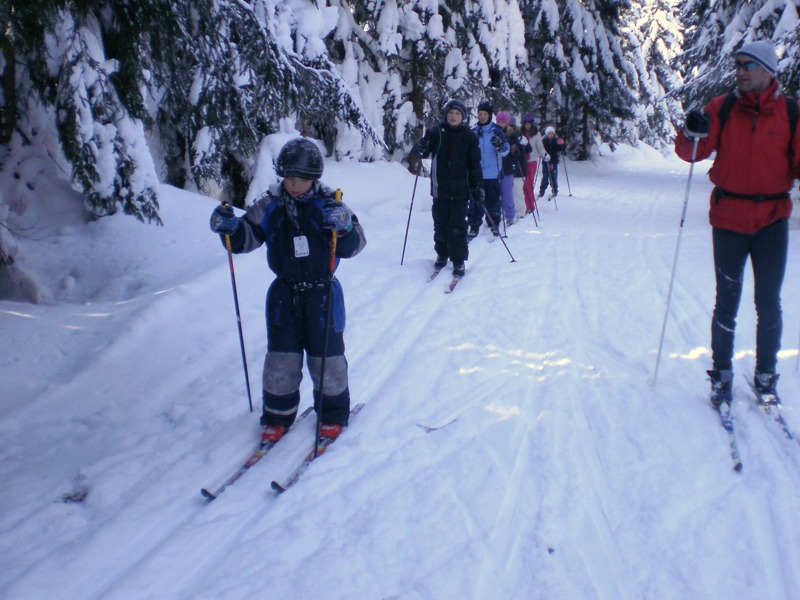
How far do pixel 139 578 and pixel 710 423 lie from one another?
10.8 feet

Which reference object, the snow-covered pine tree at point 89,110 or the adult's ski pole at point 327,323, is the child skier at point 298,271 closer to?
the adult's ski pole at point 327,323

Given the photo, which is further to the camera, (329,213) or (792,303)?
(792,303)

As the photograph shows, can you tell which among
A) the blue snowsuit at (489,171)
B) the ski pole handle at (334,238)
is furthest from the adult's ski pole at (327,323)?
the blue snowsuit at (489,171)

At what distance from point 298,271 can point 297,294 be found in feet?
0.47

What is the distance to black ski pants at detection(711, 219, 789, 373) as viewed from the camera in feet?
12.7

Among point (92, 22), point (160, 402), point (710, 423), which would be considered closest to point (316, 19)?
point (92, 22)

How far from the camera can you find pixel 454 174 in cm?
741

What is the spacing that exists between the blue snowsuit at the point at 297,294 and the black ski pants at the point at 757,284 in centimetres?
231

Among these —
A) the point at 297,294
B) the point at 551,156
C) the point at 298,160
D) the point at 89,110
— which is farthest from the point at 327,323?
the point at 551,156

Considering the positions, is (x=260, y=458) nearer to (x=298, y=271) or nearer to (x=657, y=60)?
(x=298, y=271)

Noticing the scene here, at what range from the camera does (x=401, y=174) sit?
13945mm

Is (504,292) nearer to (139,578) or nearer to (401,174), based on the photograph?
(139,578)

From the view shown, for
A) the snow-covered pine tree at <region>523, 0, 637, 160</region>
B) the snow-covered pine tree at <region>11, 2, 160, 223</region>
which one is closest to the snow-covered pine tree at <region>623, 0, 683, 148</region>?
the snow-covered pine tree at <region>523, 0, 637, 160</region>

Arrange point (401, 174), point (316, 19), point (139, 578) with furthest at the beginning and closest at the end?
1. point (401, 174)
2. point (316, 19)
3. point (139, 578)
